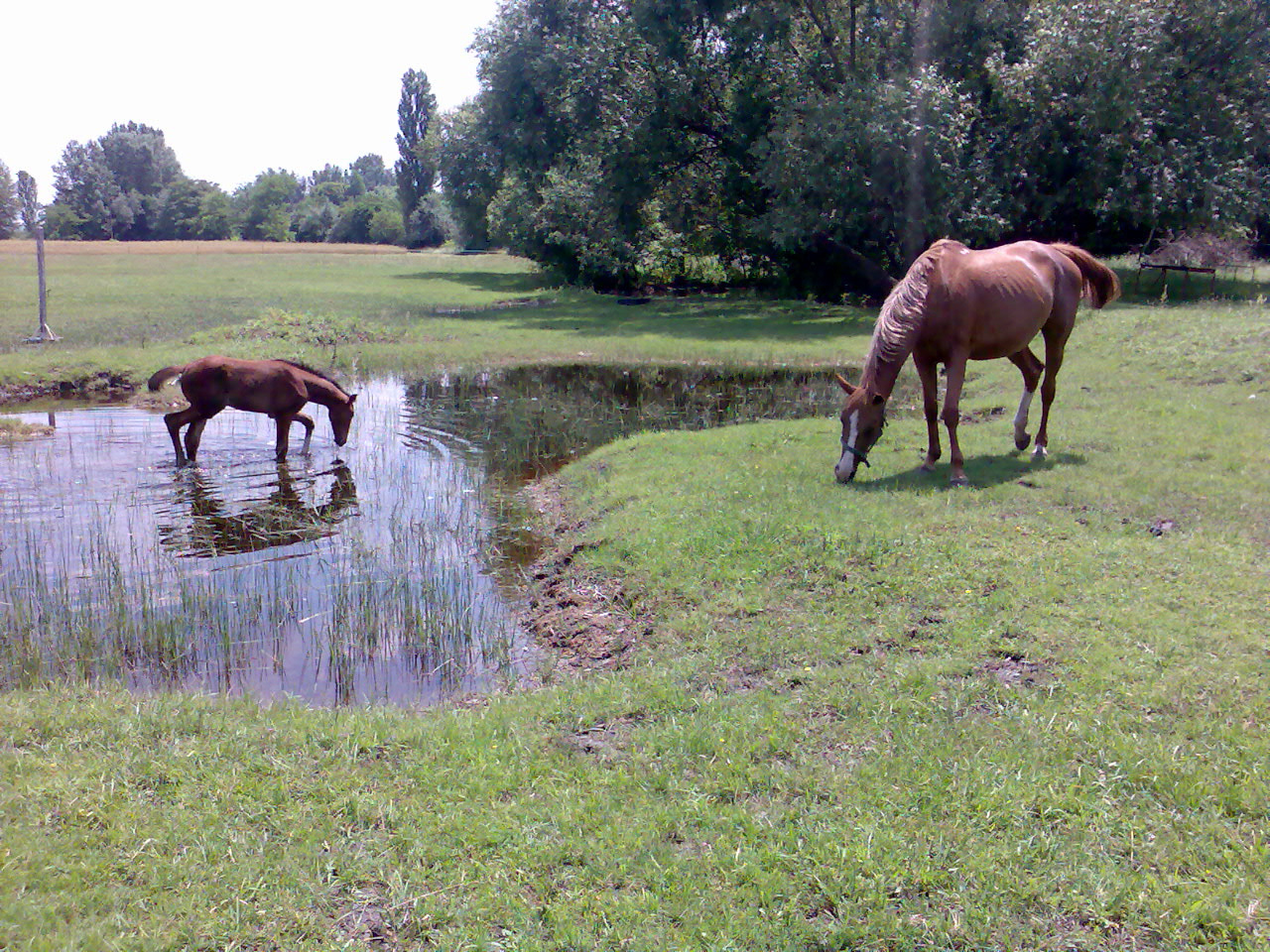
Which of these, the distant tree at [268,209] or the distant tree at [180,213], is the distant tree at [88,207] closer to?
the distant tree at [180,213]

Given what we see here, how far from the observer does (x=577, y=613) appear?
839 centimetres

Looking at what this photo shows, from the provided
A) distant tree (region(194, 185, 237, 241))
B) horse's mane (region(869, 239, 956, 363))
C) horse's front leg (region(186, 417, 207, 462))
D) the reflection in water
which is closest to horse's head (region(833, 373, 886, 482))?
horse's mane (region(869, 239, 956, 363))

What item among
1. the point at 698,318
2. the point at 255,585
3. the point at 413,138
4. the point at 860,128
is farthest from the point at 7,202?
the point at 255,585

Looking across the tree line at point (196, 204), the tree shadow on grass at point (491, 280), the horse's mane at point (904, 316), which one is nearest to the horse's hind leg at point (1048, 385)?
the horse's mane at point (904, 316)

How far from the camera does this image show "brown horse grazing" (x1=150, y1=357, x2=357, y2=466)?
13336 millimetres

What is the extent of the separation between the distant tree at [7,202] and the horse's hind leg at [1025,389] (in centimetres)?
10944

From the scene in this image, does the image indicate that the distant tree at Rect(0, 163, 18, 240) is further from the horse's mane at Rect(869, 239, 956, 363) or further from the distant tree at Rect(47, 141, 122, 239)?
the horse's mane at Rect(869, 239, 956, 363)

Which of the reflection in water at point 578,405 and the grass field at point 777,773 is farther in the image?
the reflection in water at point 578,405

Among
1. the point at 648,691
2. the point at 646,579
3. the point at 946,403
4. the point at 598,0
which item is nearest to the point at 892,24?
the point at 598,0

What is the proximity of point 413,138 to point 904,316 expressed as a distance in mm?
99436

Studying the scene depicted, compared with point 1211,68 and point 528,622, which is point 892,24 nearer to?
point 1211,68

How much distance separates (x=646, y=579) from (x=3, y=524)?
7003 mm

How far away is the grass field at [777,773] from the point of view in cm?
397

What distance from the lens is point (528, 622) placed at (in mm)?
8484
